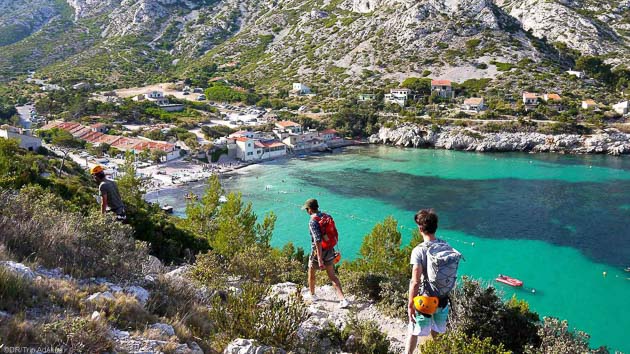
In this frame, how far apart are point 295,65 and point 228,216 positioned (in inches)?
3182

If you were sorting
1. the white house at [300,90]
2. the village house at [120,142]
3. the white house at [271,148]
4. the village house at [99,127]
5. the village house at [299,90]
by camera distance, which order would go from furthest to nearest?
the white house at [300,90] → the village house at [299,90] → the village house at [99,127] → the white house at [271,148] → the village house at [120,142]

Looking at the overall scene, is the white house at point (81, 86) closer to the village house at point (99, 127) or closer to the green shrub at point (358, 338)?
the village house at point (99, 127)

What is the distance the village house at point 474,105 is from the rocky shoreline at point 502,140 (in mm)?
6916

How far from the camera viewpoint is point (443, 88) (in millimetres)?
70312

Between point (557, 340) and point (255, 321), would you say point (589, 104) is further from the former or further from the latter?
point (255, 321)

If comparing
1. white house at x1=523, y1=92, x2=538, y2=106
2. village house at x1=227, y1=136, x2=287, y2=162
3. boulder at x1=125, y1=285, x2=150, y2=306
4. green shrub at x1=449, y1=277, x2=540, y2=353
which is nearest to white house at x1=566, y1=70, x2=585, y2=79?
white house at x1=523, y1=92, x2=538, y2=106

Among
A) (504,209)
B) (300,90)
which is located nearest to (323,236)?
(504,209)

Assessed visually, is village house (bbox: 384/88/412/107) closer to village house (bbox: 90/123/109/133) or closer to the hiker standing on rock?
village house (bbox: 90/123/109/133)

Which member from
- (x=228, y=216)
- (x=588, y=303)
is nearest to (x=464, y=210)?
(x=588, y=303)

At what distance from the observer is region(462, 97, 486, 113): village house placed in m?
61.9

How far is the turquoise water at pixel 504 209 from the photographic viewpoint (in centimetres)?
1872

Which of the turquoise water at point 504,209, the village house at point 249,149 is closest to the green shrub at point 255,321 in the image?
the turquoise water at point 504,209

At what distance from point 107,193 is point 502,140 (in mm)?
55776

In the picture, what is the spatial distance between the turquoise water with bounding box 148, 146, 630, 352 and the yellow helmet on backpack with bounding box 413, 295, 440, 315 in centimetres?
1461
